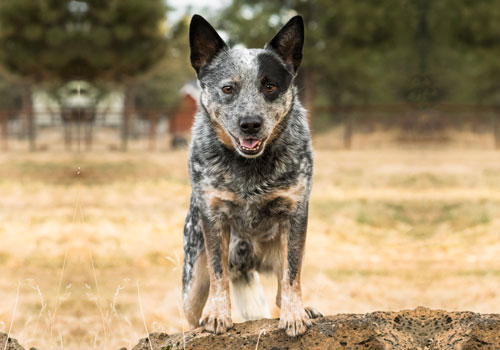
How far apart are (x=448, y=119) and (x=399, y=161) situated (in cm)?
716

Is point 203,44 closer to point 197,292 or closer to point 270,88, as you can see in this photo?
point 270,88

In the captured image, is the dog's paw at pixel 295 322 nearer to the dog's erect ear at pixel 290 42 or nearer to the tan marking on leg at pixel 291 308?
the tan marking on leg at pixel 291 308

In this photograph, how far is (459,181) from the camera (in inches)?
536

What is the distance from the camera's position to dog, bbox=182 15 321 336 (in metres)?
3.69

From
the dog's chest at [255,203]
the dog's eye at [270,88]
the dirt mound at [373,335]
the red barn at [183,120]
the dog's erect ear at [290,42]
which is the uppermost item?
the red barn at [183,120]

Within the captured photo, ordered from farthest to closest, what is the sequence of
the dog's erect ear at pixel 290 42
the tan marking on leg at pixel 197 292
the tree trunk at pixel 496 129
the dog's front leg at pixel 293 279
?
the tree trunk at pixel 496 129 < the tan marking on leg at pixel 197 292 < the dog's erect ear at pixel 290 42 < the dog's front leg at pixel 293 279

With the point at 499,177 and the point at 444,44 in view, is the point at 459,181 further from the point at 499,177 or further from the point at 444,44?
the point at 444,44

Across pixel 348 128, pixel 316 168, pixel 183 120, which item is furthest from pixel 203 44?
pixel 183 120

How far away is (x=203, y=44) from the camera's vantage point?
400cm

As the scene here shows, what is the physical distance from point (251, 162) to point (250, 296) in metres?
1.40

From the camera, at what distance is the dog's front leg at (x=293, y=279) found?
365cm

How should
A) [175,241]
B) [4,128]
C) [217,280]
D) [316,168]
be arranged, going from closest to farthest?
[217,280] → [175,241] → [316,168] → [4,128]

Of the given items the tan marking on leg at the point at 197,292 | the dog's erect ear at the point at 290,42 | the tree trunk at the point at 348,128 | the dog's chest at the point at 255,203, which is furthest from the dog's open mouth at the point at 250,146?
the tree trunk at the point at 348,128

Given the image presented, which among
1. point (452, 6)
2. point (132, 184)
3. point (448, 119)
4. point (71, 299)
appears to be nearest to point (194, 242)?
point (71, 299)
